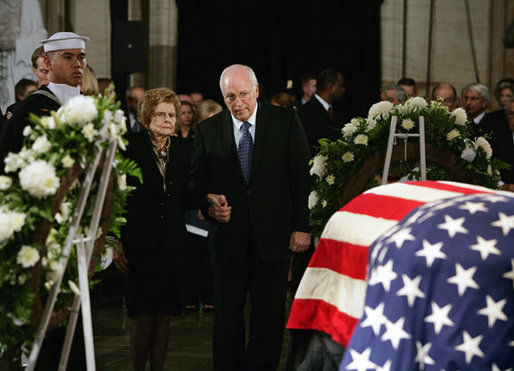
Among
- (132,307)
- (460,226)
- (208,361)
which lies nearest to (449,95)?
(208,361)

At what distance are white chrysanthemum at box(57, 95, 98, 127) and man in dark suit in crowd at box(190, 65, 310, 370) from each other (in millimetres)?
2064

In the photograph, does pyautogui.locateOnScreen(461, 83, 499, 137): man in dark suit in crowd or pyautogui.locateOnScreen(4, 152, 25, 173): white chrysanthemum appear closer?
pyautogui.locateOnScreen(4, 152, 25, 173): white chrysanthemum

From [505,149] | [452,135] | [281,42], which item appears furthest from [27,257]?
[281,42]

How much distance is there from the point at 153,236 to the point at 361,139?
1.46 meters

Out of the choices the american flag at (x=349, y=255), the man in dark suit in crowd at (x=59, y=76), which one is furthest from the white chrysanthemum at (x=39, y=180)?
the man in dark suit in crowd at (x=59, y=76)

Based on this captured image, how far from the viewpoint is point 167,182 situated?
5.96m

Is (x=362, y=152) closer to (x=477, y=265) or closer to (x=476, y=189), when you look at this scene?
(x=476, y=189)

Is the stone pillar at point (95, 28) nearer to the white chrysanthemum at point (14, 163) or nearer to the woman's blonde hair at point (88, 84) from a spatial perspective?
the woman's blonde hair at point (88, 84)

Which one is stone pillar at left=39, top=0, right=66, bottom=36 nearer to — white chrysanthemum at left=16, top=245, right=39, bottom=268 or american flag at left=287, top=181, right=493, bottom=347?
american flag at left=287, top=181, right=493, bottom=347

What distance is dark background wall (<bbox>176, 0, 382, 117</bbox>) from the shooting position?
1282 cm

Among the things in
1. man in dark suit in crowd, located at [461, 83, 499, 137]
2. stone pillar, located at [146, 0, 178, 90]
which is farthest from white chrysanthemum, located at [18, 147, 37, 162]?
stone pillar, located at [146, 0, 178, 90]

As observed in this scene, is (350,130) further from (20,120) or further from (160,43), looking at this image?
(160,43)

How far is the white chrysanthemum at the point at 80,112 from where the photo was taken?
3.67 meters

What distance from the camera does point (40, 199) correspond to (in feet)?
11.7
